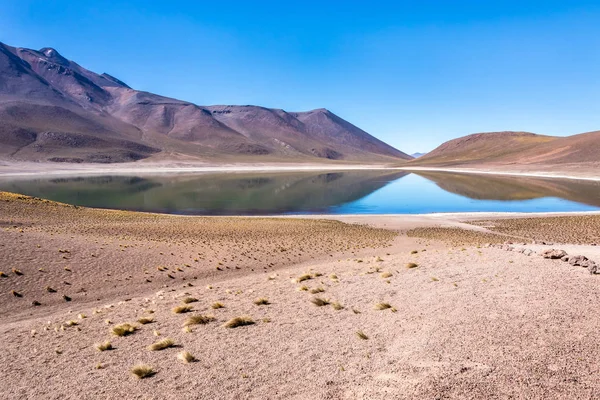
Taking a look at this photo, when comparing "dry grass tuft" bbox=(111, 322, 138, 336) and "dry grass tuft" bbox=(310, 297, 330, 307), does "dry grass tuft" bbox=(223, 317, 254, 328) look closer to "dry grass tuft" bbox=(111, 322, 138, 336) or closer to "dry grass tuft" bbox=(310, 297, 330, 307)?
"dry grass tuft" bbox=(310, 297, 330, 307)

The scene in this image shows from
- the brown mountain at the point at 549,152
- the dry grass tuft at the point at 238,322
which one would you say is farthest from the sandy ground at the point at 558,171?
the dry grass tuft at the point at 238,322

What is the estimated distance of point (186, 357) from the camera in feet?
22.5

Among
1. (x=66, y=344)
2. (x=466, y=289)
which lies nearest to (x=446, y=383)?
(x=466, y=289)

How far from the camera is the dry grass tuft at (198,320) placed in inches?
342

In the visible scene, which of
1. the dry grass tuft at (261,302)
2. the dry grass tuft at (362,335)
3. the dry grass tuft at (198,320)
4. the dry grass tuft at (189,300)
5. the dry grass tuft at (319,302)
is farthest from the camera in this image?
the dry grass tuft at (189,300)

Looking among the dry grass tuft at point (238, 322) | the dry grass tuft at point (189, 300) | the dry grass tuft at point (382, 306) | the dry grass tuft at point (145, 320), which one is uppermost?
the dry grass tuft at point (382, 306)

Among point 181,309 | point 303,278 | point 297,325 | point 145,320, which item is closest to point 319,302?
point 297,325

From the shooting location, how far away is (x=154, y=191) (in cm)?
6069

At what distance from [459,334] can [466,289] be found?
3.19 meters

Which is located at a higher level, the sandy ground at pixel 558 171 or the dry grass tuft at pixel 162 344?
the sandy ground at pixel 558 171

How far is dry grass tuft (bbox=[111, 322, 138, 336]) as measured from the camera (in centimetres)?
827

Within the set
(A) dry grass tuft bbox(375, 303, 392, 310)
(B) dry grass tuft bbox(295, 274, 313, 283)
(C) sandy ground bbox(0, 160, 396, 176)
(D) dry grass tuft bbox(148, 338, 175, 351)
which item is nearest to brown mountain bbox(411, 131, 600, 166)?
(C) sandy ground bbox(0, 160, 396, 176)

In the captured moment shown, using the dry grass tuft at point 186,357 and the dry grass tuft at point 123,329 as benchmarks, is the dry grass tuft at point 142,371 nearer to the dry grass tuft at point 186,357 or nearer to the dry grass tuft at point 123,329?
the dry grass tuft at point 186,357

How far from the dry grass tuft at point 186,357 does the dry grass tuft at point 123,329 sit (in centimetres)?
203
